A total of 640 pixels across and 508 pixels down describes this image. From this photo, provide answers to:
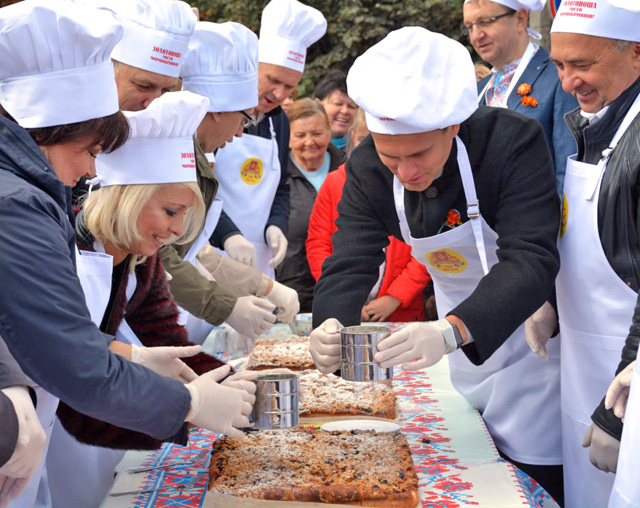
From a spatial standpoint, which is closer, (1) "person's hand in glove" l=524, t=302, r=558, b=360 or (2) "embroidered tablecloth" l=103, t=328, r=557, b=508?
(2) "embroidered tablecloth" l=103, t=328, r=557, b=508

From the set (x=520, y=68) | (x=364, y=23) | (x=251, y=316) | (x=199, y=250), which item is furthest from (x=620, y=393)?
(x=364, y=23)

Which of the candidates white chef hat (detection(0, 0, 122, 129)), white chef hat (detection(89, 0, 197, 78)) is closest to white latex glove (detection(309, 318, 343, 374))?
white chef hat (detection(0, 0, 122, 129))

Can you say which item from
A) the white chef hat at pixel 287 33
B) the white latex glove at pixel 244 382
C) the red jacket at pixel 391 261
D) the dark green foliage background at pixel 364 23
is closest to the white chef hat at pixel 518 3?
the white chef hat at pixel 287 33

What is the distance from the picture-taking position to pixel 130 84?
272 centimetres

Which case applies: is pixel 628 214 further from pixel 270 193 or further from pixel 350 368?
pixel 270 193

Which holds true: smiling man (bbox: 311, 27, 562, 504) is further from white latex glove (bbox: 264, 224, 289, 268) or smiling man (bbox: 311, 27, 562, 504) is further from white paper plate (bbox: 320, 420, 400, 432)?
white latex glove (bbox: 264, 224, 289, 268)

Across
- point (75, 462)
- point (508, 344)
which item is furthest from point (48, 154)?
point (508, 344)

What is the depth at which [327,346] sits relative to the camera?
6.97 feet

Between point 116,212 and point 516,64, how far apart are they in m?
2.35

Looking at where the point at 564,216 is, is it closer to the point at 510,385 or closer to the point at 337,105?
the point at 510,385

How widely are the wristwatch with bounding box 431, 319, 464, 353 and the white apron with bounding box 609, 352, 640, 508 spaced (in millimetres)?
533

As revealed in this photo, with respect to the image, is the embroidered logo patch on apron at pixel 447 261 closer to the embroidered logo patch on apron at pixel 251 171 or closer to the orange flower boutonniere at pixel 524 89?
the orange flower boutonniere at pixel 524 89

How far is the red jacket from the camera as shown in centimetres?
401

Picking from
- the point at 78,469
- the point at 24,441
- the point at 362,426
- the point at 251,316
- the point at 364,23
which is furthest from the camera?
the point at 364,23
